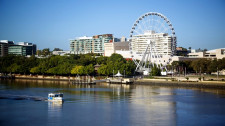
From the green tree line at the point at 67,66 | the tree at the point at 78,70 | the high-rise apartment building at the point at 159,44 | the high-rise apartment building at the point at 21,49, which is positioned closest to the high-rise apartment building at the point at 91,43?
the high-rise apartment building at the point at 21,49

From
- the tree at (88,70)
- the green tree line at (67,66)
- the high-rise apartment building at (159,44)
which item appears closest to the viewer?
the green tree line at (67,66)

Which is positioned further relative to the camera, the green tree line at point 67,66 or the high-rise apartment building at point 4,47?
the high-rise apartment building at point 4,47

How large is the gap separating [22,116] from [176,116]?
15.4 meters

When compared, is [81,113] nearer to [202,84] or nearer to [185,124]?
[185,124]

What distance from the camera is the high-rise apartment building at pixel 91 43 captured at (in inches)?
5979

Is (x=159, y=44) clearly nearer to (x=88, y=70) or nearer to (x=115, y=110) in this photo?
(x=88, y=70)

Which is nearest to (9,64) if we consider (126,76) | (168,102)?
(126,76)

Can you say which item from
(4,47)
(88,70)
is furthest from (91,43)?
(88,70)

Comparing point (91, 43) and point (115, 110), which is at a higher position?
point (91, 43)

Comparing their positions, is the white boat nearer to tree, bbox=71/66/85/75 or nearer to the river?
the river

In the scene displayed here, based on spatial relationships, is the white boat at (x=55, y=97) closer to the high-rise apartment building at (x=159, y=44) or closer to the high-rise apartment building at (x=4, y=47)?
the high-rise apartment building at (x=159, y=44)

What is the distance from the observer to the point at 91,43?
157375 mm

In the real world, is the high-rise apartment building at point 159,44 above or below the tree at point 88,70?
above

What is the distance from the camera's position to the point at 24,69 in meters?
88.6
